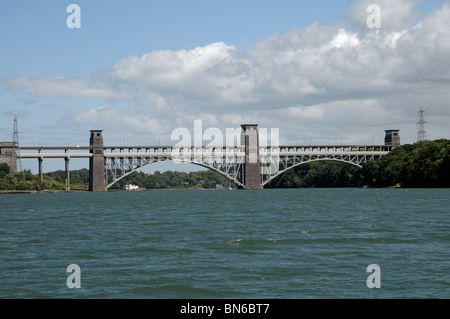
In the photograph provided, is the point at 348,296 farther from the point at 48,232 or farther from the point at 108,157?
the point at 108,157

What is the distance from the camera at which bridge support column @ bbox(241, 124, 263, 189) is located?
145625 mm

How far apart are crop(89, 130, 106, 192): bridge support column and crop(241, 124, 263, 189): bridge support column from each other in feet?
110

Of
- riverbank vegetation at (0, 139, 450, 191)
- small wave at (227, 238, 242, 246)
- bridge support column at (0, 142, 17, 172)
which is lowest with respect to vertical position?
small wave at (227, 238, 242, 246)

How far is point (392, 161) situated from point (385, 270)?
115160 mm

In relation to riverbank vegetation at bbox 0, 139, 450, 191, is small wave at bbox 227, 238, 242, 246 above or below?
below

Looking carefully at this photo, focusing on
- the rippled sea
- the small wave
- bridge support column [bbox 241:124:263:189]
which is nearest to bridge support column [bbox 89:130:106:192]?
bridge support column [bbox 241:124:263:189]

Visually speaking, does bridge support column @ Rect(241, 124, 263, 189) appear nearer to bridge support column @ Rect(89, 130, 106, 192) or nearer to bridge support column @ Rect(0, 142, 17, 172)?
bridge support column @ Rect(89, 130, 106, 192)

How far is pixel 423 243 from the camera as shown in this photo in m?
25.2

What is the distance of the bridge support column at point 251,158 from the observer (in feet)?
478

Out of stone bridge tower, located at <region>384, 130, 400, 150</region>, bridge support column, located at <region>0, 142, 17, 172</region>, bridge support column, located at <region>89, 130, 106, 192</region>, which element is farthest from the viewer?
stone bridge tower, located at <region>384, 130, 400, 150</region>

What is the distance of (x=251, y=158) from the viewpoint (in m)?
147

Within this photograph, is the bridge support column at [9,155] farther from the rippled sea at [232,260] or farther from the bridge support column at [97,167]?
the rippled sea at [232,260]

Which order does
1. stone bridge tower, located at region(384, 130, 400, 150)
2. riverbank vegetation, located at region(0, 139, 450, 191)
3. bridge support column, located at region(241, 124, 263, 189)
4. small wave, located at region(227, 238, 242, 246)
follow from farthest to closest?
stone bridge tower, located at region(384, 130, 400, 150) → bridge support column, located at region(241, 124, 263, 189) → riverbank vegetation, located at region(0, 139, 450, 191) → small wave, located at region(227, 238, 242, 246)
